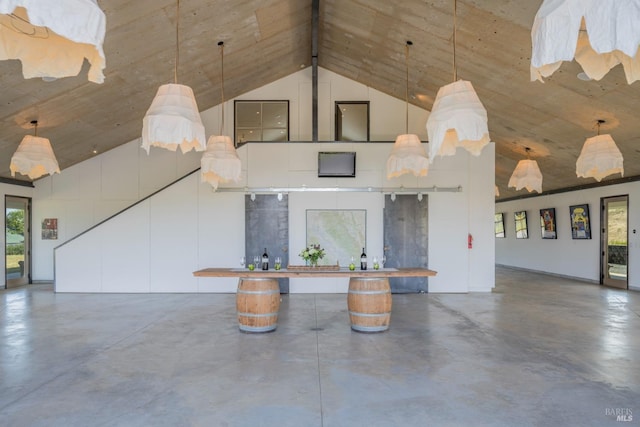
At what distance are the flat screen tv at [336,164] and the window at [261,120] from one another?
2.10 metres

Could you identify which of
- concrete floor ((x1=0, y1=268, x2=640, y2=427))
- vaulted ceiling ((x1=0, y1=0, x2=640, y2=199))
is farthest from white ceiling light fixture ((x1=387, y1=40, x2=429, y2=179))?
concrete floor ((x1=0, y1=268, x2=640, y2=427))

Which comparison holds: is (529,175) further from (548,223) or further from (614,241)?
(548,223)

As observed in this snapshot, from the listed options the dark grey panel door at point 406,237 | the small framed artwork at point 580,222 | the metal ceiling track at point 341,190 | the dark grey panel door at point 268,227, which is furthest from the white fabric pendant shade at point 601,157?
the small framed artwork at point 580,222

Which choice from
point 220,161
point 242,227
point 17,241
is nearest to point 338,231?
point 242,227

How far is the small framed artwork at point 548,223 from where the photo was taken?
13195 millimetres

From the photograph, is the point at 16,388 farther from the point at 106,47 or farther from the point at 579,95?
the point at 579,95

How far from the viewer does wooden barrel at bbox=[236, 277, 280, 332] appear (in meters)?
5.81

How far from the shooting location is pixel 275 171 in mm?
9820

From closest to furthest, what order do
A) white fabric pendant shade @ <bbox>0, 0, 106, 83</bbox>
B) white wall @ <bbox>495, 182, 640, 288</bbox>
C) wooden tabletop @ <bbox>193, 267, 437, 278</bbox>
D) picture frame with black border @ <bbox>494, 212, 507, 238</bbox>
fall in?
white fabric pendant shade @ <bbox>0, 0, 106, 83</bbox> → wooden tabletop @ <bbox>193, 267, 437, 278</bbox> → white wall @ <bbox>495, 182, 640, 288</bbox> → picture frame with black border @ <bbox>494, 212, 507, 238</bbox>

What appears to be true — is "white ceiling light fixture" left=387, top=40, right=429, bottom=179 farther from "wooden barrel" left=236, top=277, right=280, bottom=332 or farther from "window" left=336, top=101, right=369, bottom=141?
"window" left=336, top=101, right=369, bottom=141

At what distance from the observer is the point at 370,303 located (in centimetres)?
583

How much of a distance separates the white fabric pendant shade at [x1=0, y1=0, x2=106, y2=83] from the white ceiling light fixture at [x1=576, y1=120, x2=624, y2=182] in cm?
666

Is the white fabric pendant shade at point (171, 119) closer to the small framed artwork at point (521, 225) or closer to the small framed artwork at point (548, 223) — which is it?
the small framed artwork at point (548, 223)

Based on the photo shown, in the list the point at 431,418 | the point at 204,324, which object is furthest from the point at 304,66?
the point at 431,418
